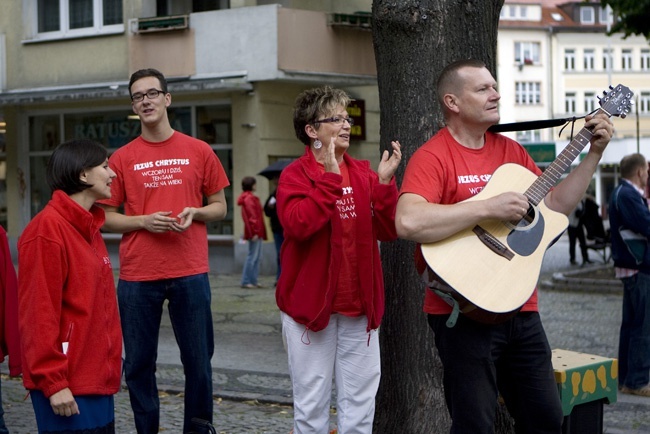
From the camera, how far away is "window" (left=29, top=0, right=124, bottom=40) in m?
23.2

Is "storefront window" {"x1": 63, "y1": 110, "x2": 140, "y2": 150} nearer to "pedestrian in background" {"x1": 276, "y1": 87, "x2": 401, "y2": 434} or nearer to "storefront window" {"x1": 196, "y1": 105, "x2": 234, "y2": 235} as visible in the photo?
"storefront window" {"x1": 196, "y1": 105, "x2": 234, "y2": 235}

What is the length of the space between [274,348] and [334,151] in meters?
6.34

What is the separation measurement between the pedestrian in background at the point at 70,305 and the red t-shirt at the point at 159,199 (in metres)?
1.62

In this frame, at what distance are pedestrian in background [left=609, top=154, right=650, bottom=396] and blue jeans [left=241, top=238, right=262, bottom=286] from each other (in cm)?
974

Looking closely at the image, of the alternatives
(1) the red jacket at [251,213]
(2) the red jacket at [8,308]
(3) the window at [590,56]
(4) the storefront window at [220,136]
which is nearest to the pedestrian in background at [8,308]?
(2) the red jacket at [8,308]

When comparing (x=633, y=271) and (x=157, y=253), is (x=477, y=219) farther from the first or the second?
(x=633, y=271)

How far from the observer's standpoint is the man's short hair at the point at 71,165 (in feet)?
14.5

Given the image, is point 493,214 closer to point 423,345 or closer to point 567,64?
point 423,345

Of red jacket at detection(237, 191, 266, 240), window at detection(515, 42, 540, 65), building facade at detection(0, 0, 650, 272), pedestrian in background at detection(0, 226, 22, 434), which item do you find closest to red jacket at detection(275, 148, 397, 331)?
pedestrian in background at detection(0, 226, 22, 434)

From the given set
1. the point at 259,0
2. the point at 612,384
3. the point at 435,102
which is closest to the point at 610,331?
the point at 612,384

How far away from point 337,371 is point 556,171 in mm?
1424

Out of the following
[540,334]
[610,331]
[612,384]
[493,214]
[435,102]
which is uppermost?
[435,102]

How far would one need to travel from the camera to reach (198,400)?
6.31m

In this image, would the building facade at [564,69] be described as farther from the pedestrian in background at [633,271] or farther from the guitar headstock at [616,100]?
the guitar headstock at [616,100]
